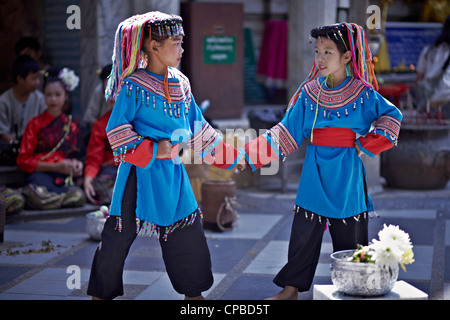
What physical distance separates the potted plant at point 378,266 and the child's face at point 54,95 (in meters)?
4.15

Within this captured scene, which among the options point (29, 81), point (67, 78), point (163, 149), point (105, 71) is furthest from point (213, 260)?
point (29, 81)

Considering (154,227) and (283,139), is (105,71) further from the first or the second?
(154,227)

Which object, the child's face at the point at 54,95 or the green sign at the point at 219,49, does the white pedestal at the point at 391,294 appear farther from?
the green sign at the point at 219,49

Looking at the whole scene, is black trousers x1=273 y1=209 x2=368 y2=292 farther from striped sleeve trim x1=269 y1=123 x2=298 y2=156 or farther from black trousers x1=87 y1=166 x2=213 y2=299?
black trousers x1=87 y1=166 x2=213 y2=299

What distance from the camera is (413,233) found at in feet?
21.2

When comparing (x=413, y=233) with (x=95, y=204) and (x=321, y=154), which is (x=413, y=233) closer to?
(x=321, y=154)

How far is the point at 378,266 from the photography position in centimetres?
392

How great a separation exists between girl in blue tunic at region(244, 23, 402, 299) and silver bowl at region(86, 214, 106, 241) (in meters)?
2.13

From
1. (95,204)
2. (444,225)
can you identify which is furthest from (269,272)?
(95,204)

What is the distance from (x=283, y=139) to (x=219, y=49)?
202 inches

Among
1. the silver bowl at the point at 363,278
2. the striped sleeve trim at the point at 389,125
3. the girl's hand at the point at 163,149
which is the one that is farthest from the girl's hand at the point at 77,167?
the silver bowl at the point at 363,278

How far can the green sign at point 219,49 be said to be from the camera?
9.34 meters

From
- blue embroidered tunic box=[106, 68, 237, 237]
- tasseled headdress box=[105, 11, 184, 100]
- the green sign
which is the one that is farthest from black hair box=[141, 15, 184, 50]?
the green sign

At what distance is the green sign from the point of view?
368 inches
